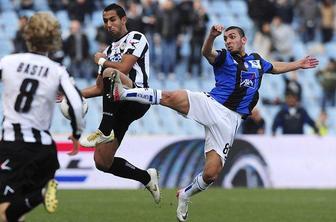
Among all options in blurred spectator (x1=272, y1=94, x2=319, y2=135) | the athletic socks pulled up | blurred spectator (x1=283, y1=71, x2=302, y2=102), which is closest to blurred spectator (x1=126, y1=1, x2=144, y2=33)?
blurred spectator (x1=283, y1=71, x2=302, y2=102)

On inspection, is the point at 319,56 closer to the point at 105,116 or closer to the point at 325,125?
the point at 325,125

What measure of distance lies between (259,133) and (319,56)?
21.7ft

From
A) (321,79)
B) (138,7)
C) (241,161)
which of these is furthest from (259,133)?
(138,7)

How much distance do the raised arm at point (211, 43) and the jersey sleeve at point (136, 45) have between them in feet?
2.66

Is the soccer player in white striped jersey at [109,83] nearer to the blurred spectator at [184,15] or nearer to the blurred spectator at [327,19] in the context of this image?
the blurred spectator at [184,15]

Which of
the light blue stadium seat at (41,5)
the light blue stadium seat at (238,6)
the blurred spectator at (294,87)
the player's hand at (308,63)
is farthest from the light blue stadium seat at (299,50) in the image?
the player's hand at (308,63)

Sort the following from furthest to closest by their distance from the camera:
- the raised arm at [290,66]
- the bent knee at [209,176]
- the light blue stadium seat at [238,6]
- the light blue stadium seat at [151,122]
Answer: the light blue stadium seat at [238,6]
the light blue stadium seat at [151,122]
the raised arm at [290,66]
the bent knee at [209,176]

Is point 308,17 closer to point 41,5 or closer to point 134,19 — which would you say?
point 134,19

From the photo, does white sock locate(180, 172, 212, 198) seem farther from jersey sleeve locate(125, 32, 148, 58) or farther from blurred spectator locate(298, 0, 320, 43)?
blurred spectator locate(298, 0, 320, 43)

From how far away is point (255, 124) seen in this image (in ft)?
69.3

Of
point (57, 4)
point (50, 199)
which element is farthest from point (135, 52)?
point (57, 4)

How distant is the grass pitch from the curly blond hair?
4194 millimetres

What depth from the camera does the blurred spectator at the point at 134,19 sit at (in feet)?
75.0

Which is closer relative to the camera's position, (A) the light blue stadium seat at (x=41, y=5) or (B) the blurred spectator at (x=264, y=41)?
(B) the blurred spectator at (x=264, y=41)
